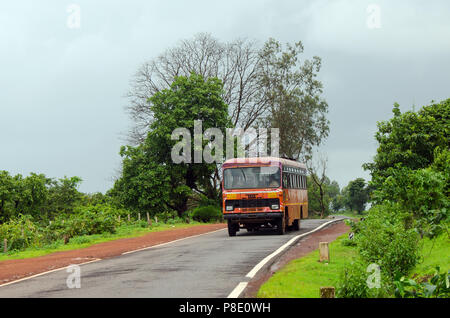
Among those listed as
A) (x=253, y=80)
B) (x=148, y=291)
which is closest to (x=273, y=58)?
(x=253, y=80)

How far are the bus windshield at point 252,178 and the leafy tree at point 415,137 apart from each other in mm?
4006

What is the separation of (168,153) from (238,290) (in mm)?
35084

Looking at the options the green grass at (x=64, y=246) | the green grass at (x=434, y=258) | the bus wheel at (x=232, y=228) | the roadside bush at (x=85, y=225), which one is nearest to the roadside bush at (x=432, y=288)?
the green grass at (x=434, y=258)

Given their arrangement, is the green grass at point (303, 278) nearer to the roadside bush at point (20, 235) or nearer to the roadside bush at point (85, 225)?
the roadside bush at point (20, 235)

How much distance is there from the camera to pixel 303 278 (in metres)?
10.2

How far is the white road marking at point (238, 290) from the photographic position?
8.55 m

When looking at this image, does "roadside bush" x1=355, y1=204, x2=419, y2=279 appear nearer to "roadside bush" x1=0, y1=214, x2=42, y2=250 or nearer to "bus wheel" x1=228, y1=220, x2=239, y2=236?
"bus wheel" x1=228, y1=220, x2=239, y2=236

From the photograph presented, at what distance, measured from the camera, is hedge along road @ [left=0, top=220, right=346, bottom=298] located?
365 inches

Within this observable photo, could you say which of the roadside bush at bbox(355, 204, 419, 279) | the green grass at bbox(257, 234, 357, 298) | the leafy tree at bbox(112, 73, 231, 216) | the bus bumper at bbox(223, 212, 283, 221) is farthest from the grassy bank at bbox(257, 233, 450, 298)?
the leafy tree at bbox(112, 73, 231, 216)

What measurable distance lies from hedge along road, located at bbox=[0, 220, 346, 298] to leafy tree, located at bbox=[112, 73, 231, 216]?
2534 centimetres
